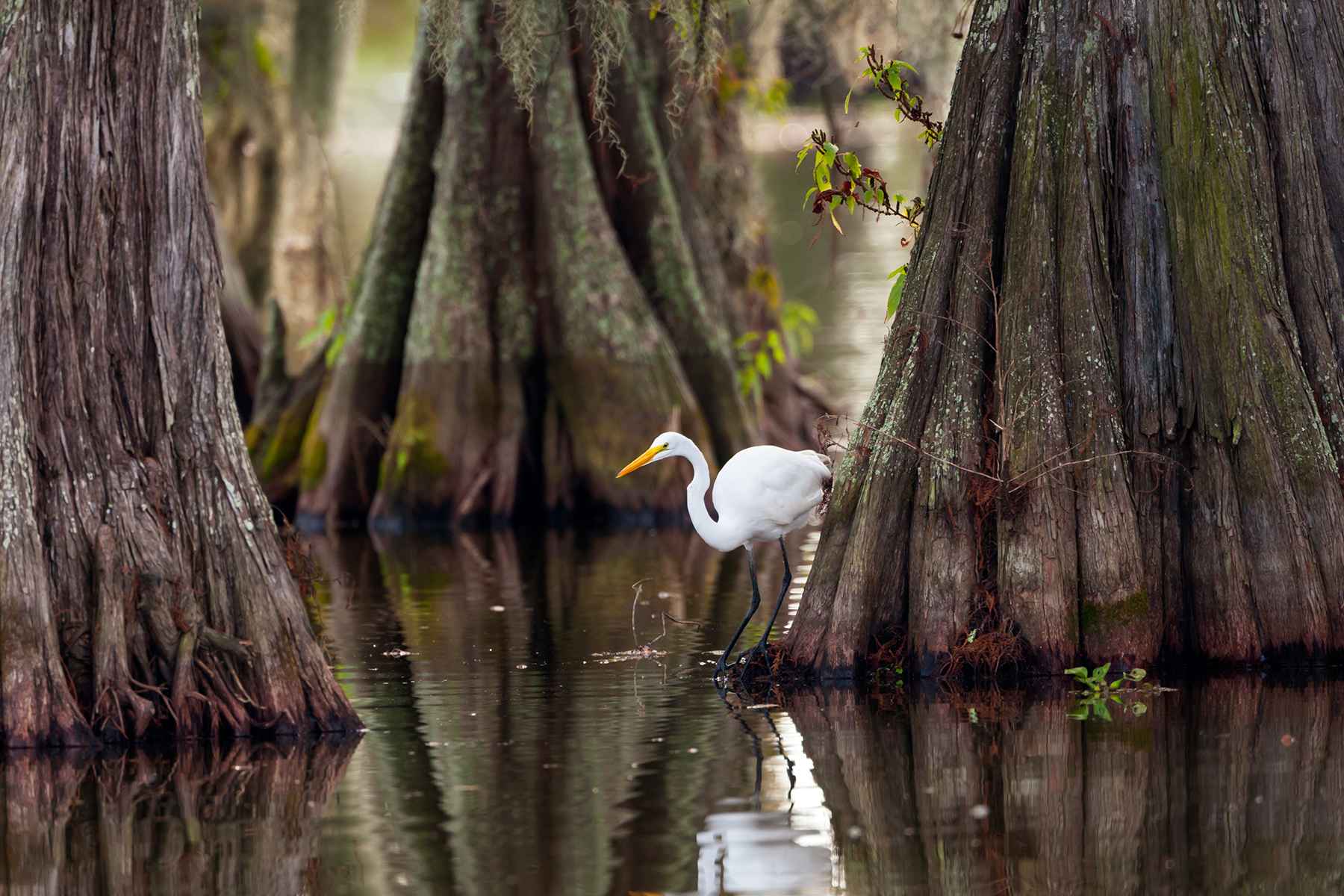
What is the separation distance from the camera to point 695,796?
689 centimetres

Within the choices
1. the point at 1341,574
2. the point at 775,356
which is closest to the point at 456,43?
the point at 775,356

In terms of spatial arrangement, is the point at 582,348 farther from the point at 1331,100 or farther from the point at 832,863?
the point at 832,863

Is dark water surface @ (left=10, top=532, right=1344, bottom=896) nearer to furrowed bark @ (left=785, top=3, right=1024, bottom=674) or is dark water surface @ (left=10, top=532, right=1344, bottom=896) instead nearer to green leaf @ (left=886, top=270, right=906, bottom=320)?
furrowed bark @ (left=785, top=3, right=1024, bottom=674)

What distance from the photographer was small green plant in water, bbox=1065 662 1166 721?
8.12 m

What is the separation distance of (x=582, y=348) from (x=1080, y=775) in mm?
9704

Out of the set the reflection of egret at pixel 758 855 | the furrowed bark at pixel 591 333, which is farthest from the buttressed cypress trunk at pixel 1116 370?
the furrowed bark at pixel 591 333

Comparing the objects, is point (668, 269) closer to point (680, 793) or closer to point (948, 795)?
point (680, 793)

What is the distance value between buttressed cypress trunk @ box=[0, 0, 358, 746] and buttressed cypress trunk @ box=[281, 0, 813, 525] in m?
7.76

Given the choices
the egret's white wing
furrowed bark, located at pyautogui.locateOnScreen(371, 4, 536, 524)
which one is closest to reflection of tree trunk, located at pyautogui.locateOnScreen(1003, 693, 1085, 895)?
the egret's white wing

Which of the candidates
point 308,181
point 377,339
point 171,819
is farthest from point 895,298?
point 308,181

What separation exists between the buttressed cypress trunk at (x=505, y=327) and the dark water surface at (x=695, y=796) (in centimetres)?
643

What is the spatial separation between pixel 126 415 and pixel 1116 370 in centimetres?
430

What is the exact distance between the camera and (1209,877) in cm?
566

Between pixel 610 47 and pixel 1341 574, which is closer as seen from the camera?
pixel 1341 574
